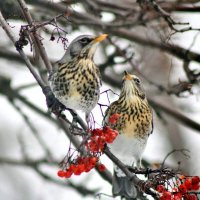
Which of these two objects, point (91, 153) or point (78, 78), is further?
point (78, 78)

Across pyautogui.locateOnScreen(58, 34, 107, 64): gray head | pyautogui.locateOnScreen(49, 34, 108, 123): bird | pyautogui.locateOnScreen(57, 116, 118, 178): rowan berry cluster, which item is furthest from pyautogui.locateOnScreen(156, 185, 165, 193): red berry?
pyautogui.locateOnScreen(58, 34, 107, 64): gray head

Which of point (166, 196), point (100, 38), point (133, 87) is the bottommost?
point (166, 196)

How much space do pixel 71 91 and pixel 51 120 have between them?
1629 millimetres

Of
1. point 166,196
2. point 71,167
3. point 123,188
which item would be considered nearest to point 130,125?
point 123,188

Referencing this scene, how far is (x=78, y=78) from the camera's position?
4395 millimetres

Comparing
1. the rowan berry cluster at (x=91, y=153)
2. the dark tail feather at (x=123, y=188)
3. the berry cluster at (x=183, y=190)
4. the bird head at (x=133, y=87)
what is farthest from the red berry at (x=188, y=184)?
the bird head at (x=133, y=87)

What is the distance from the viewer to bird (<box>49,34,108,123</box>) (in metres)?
4.32

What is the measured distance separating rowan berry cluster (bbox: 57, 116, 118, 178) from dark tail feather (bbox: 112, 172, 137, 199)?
1565 millimetres

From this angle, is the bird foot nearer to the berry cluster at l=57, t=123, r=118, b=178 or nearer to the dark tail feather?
the berry cluster at l=57, t=123, r=118, b=178

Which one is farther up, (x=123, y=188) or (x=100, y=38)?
(x=100, y=38)

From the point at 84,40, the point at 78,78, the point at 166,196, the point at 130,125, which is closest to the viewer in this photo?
the point at 166,196

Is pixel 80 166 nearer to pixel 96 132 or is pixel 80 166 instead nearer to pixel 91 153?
pixel 91 153

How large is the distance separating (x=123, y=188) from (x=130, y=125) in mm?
550

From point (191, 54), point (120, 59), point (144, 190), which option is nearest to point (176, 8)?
point (191, 54)
